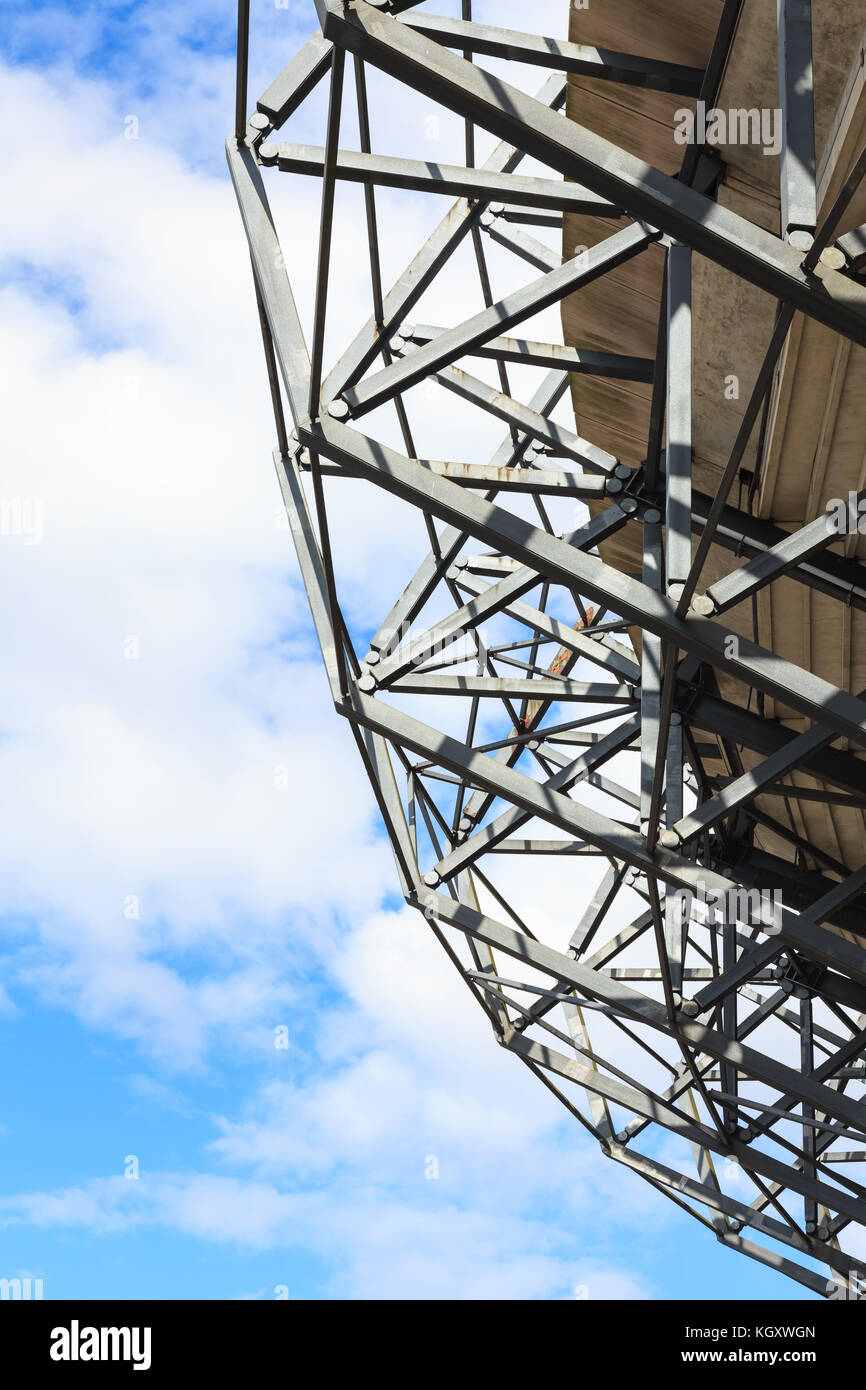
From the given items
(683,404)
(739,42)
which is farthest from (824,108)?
(683,404)

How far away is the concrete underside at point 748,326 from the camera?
283 inches

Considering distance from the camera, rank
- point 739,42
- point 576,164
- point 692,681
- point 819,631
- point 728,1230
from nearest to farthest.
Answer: point 576,164 < point 739,42 < point 819,631 < point 692,681 < point 728,1230

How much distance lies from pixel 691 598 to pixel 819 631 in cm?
478

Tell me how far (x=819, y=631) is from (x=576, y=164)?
21.1 feet

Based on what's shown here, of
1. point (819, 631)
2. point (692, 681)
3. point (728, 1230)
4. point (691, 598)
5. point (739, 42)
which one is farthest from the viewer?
point (728, 1230)

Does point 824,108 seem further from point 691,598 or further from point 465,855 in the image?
point 465,855

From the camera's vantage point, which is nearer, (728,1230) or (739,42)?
(739,42)

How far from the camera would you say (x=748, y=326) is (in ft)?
29.6

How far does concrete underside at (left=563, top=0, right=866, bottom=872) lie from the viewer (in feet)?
23.6
